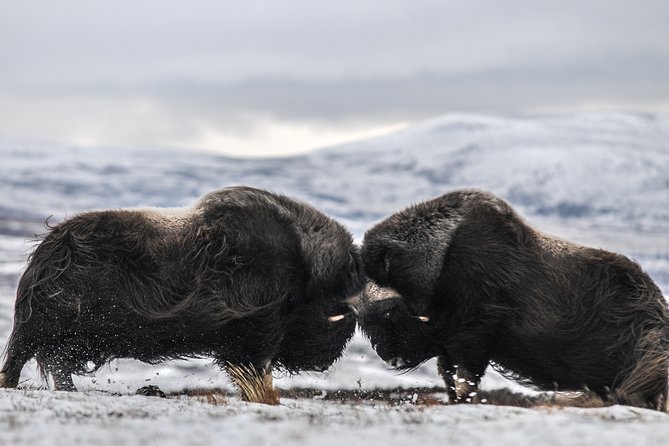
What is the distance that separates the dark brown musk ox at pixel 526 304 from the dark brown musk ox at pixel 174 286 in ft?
2.59

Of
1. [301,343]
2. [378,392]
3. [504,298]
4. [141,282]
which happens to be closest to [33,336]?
[141,282]

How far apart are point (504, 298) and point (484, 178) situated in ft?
368

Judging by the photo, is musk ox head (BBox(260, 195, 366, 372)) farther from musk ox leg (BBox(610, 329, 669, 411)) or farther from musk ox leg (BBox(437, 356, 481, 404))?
musk ox leg (BBox(610, 329, 669, 411))

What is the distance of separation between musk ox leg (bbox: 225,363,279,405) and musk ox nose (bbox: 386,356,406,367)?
3.42 feet

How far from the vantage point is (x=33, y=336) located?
641cm

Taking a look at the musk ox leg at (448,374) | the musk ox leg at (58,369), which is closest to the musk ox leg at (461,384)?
the musk ox leg at (448,374)

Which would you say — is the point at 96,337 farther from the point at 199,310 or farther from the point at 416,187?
the point at 416,187

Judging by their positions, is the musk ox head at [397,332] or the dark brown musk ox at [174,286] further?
the musk ox head at [397,332]

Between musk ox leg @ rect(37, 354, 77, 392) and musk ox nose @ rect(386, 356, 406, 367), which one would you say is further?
musk ox nose @ rect(386, 356, 406, 367)

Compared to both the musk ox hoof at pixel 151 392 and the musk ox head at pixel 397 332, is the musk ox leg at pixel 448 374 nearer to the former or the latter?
the musk ox head at pixel 397 332

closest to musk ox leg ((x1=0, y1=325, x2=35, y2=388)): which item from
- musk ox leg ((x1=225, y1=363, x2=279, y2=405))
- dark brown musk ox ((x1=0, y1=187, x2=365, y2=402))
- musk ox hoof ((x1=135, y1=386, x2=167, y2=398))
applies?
dark brown musk ox ((x1=0, y1=187, x2=365, y2=402))

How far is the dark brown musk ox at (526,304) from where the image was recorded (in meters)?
6.58

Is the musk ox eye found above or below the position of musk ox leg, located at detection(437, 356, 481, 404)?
above

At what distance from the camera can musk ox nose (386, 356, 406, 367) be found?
723cm
